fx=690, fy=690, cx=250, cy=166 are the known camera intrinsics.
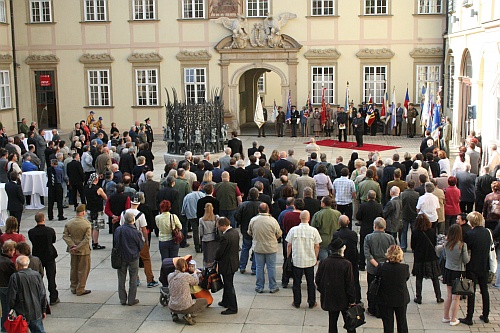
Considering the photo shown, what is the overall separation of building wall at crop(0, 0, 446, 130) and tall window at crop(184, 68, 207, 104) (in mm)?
302

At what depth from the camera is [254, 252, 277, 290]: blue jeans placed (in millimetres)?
11391

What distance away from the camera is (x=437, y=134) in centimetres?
2459

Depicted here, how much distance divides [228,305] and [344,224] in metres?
2.21

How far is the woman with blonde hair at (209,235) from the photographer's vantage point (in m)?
11.3

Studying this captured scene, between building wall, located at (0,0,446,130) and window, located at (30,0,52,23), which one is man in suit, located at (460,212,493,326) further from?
window, located at (30,0,52,23)

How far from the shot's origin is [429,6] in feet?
102

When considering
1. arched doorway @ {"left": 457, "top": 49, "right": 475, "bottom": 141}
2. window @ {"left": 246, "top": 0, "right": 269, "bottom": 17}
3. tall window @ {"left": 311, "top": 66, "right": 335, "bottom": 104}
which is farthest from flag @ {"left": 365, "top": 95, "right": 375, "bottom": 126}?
window @ {"left": 246, "top": 0, "right": 269, "bottom": 17}

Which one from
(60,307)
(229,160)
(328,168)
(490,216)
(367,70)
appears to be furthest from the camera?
(367,70)

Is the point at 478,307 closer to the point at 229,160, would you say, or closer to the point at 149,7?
the point at 229,160

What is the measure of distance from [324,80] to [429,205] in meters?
20.2

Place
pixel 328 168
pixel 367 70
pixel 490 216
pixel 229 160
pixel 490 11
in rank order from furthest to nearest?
1. pixel 367 70
2. pixel 490 11
3. pixel 229 160
4. pixel 328 168
5. pixel 490 216

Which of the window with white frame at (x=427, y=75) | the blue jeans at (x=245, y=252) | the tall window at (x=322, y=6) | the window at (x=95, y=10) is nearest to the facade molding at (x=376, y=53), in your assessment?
the window with white frame at (x=427, y=75)

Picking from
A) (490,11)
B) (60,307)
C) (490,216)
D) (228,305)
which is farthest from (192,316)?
(490,11)

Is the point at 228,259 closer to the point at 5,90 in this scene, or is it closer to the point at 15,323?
the point at 15,323
